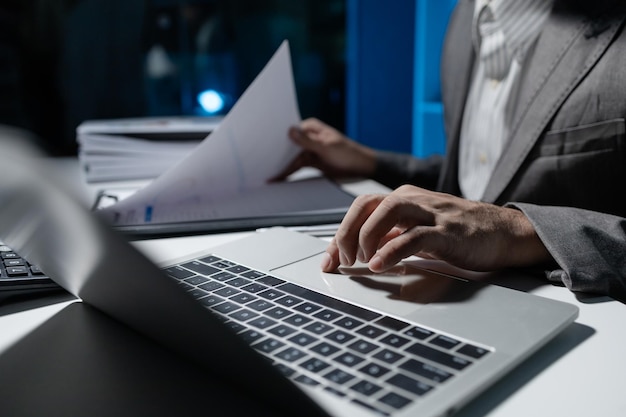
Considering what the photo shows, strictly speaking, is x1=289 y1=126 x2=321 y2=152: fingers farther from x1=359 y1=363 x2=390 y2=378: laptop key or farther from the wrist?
x1=359 y1=363 x2=390 y2=378: laptop key

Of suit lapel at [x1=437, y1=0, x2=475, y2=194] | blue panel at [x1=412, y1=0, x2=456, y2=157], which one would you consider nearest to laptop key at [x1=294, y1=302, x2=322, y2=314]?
suit lapel at [x1=437, y1=0, x2=475, y2=194]

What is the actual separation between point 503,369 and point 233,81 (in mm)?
2894

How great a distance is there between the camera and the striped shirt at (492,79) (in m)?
0.93

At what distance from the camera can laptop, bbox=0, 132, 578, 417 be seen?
283 millimetres

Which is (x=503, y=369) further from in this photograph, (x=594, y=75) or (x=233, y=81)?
(x=233, y=81)

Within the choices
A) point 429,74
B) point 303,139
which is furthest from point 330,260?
point 429,74

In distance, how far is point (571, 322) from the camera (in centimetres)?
41

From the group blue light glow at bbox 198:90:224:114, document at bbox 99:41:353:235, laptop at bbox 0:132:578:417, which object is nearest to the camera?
laptop at bbox 0:132:578:417

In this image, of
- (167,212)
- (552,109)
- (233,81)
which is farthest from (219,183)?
(233,81)

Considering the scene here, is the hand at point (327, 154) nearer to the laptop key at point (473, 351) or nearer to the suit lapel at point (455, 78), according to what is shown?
the suit lapel at point (455, 78)

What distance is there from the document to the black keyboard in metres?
0.16

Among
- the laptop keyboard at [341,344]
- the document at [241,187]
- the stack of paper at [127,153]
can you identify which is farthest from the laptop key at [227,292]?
the stack of paper at [127,153]

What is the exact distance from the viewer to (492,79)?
1.08 m

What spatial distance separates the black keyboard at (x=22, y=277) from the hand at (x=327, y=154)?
1.58ft
